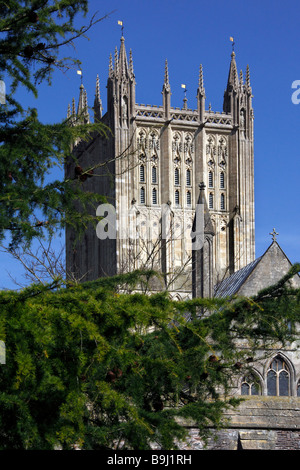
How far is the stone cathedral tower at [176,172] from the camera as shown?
52.9 metres

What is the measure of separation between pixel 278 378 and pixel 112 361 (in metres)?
17.9

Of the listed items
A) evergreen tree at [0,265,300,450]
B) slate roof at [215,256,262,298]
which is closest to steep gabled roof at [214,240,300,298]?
slate roof at [215,256,262,298]

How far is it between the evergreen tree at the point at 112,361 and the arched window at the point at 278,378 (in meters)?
16.2

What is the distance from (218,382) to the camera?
1007cm

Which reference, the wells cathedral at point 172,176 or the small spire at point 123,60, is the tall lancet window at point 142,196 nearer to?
the wells cathedral at point 172,176

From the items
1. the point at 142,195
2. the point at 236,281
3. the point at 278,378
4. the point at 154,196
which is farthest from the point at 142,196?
the point at 278,378

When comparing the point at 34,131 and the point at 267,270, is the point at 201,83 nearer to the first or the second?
the point at 267,270

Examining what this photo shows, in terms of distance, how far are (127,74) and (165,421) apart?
153ft

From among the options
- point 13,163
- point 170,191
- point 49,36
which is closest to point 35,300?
point 13,163

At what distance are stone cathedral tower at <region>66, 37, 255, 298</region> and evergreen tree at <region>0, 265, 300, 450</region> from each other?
136 feet

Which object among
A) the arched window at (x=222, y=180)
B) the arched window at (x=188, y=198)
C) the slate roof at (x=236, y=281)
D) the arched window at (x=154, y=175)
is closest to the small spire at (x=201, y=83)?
the arched window at (x=222, y=180)

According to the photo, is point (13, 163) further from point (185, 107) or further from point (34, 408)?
point (185, 107)

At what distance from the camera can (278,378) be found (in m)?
26.3

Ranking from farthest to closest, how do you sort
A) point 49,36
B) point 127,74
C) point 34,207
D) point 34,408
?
1. point 127,74
2. point 49,36
3. point 34,207
4. point 34,408
